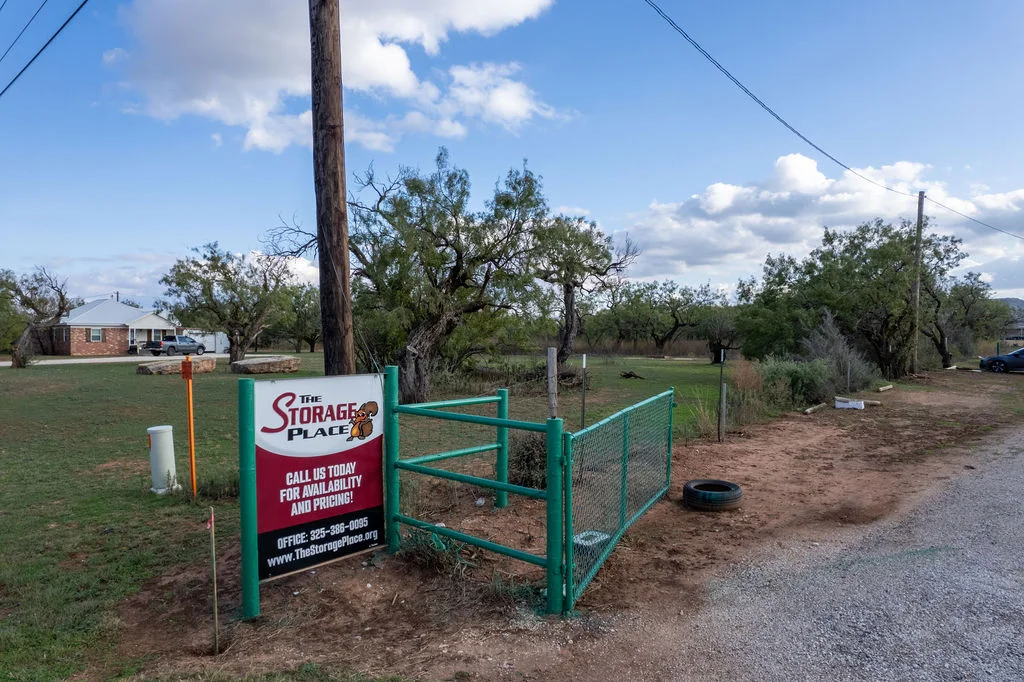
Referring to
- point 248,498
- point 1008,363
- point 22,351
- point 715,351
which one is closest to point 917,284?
point 1008,363

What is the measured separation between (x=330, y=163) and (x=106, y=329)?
196ft

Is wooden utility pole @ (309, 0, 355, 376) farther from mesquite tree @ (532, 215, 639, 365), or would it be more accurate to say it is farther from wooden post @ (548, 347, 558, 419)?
mesquite tree @ (532, 215, 639, 365)

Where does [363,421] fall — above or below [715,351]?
above

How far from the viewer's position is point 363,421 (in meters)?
4.98

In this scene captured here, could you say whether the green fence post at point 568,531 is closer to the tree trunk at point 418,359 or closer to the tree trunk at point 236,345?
the tree trunk at point 418,359

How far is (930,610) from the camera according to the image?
419 cm

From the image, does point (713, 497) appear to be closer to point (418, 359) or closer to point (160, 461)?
point (160, 461)

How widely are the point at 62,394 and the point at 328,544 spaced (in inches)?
728

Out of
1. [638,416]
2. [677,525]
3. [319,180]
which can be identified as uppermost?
[319,180]

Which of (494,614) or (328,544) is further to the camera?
(328,544)

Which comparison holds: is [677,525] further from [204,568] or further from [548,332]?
[548,332]

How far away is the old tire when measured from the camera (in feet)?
22.1

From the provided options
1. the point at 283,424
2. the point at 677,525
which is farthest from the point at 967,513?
the point at 283,424

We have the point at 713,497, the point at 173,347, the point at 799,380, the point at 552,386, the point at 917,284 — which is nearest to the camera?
the point at 713,497
